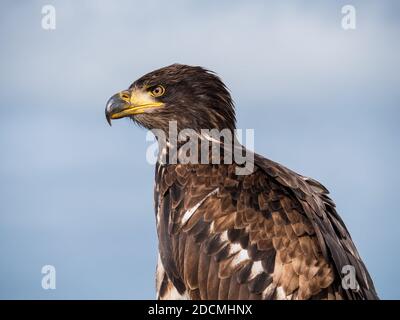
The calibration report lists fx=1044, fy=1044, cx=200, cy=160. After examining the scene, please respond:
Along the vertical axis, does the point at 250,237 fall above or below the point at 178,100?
below

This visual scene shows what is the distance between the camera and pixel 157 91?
12.3 m

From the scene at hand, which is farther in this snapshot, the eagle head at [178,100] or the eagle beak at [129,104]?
the eagle beak at [129,104]

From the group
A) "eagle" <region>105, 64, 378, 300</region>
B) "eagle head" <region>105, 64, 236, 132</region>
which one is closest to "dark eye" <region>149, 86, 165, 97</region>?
"eagle head" <region>105, 64, 236, 132</region>

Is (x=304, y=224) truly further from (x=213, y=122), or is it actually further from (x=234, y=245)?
(x=213, y=122)

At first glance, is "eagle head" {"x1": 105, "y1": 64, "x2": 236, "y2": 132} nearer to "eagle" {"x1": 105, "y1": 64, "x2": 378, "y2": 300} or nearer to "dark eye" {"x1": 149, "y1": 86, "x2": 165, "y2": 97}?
"dark eye" {"x1": 149, "y1": 86, "x2": 165, "y2": 97}

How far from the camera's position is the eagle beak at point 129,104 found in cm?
→ 1227

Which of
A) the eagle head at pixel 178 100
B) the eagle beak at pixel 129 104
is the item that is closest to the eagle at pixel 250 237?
the eagle head at pixel 178 100

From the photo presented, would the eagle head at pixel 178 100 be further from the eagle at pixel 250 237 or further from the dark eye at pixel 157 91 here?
the eagle at pixel 250 237

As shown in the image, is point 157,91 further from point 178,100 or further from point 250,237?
point 250,237

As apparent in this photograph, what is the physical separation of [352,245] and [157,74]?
311 cm

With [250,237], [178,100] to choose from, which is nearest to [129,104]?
[178,100]

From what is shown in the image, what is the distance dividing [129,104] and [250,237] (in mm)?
2562

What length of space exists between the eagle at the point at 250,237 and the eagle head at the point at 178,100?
0.44 meters
